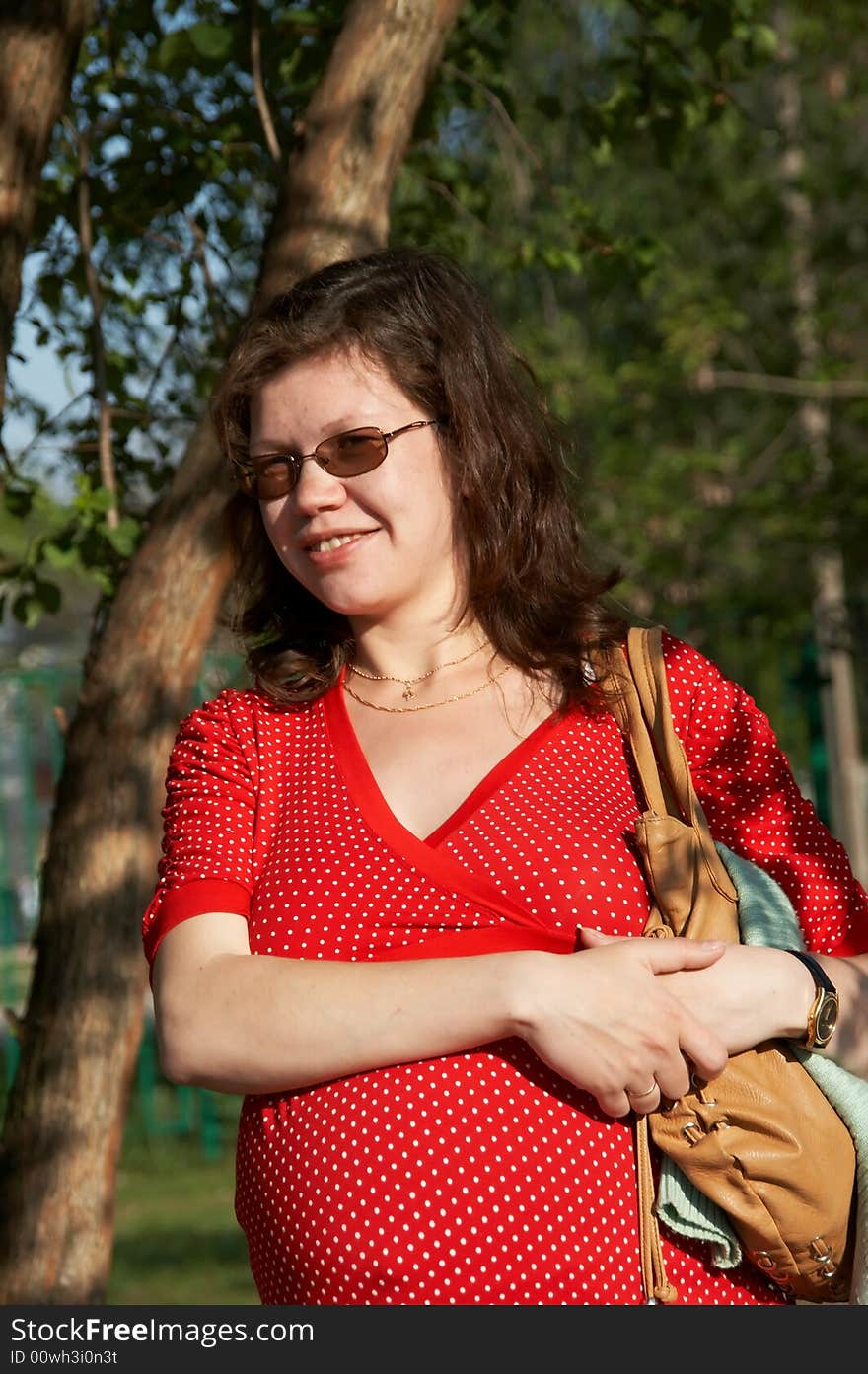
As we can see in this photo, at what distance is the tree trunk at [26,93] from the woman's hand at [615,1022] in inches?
68.5

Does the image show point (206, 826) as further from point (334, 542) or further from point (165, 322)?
point (165, 322)

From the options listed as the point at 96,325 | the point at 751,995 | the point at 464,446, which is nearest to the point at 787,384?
the point at 96,325

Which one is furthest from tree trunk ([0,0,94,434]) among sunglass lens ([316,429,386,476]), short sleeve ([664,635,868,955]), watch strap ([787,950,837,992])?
watch strap ([787,950,837,992])

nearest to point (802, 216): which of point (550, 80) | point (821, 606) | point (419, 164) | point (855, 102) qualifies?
point (855, 102)

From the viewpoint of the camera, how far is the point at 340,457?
202cm

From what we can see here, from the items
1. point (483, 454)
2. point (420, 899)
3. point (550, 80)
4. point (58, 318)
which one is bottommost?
point (420, 899)

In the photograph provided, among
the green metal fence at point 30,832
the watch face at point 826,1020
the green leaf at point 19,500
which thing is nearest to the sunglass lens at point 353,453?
the watch face at point 826,1020

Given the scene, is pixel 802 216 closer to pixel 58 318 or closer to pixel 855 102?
pixel 855 102

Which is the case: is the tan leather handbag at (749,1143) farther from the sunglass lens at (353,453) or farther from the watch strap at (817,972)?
the sunglass lens at (353,453)

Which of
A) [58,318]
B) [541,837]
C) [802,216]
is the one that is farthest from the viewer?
[802,216]

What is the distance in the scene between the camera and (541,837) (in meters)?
1.90

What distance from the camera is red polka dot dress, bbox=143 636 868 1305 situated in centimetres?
178

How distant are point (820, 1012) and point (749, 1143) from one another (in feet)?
0.55

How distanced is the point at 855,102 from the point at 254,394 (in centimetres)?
940
